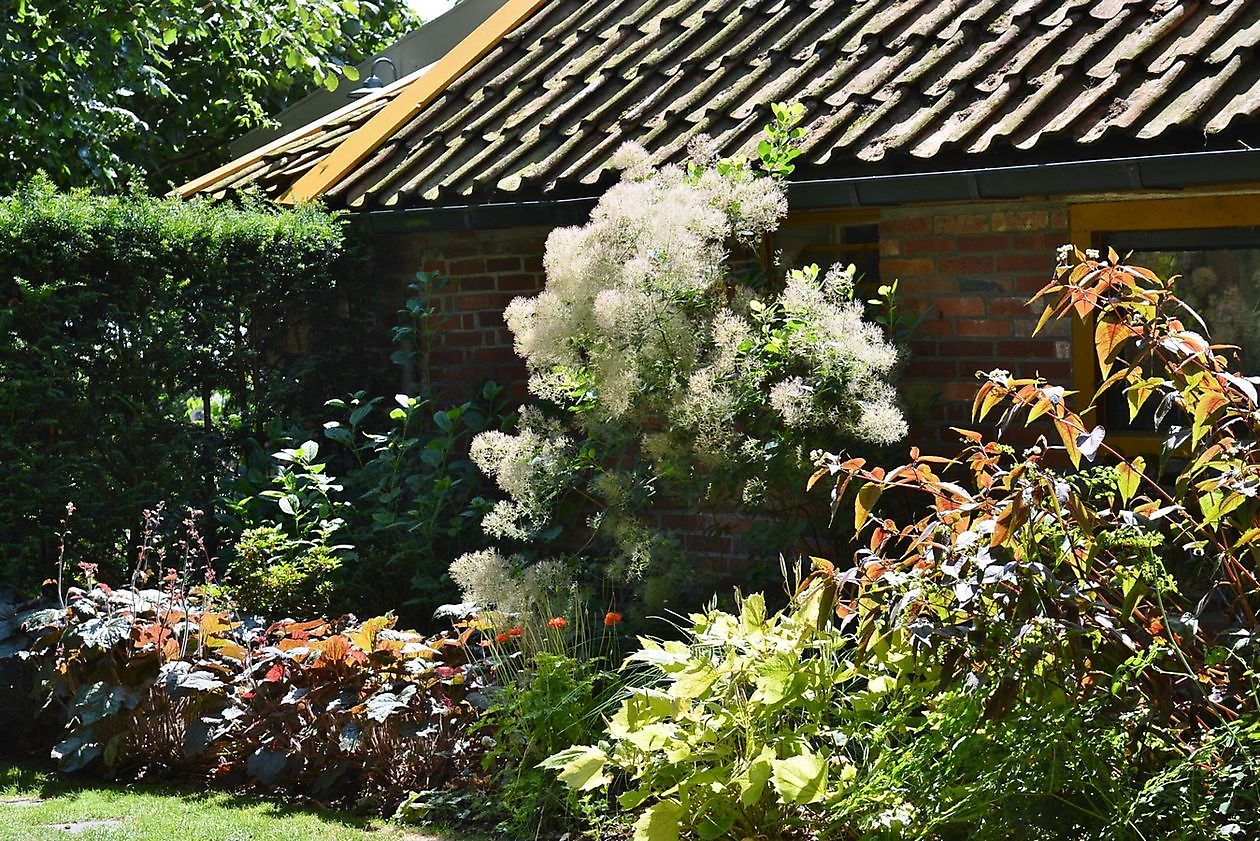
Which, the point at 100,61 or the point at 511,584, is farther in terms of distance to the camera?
the point at 100,61

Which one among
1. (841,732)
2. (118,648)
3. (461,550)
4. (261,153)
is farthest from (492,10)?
(841,732)

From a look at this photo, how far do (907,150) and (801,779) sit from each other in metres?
2.89

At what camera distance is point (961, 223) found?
5977 mm

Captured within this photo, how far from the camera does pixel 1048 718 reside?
12.1 feet

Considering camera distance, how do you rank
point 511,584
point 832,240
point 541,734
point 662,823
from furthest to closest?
point 832,240 → point 511,584 → point 541,734 → point 662,823

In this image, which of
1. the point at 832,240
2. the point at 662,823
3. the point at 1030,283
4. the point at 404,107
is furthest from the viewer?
the point at 404,107

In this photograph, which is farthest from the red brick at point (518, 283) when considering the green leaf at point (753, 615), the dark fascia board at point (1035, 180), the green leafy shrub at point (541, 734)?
the green leaf at point (753, 615)

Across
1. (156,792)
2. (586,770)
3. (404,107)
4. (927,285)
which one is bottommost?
(156,792)

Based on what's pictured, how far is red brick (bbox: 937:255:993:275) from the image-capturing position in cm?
591

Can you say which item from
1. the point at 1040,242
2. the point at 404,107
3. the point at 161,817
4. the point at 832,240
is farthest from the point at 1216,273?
the point at 404,107

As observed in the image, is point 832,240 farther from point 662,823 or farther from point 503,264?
point 662,823

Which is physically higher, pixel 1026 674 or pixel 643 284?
pixel 643 284

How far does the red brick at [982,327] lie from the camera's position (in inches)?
232

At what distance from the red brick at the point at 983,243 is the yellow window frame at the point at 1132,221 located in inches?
11.5
